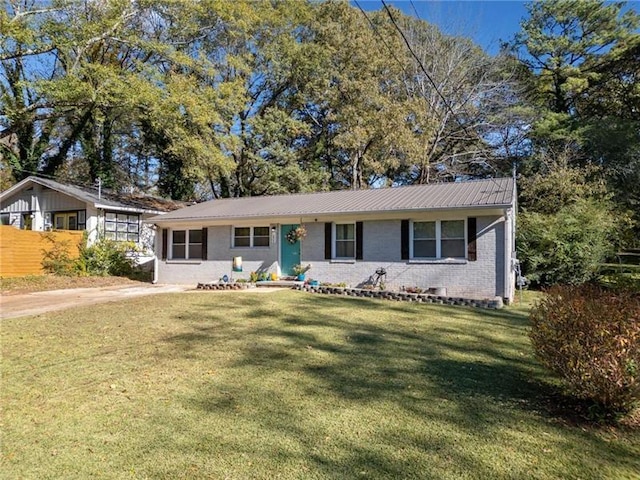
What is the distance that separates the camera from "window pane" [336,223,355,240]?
1370 centimetres

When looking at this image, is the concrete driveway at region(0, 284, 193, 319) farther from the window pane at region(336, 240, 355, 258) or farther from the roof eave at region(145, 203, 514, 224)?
the window pane at region(336, 240, 355, 258)

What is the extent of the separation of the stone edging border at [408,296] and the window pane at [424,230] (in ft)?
6.68

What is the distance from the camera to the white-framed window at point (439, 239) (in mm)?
11945

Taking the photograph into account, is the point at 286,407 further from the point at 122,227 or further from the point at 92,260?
the point at 122,227

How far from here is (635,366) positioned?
134 inches

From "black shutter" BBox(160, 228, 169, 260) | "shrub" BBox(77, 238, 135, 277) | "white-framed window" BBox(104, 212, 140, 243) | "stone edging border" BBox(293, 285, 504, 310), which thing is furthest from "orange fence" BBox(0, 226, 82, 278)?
"stone edging border" BBox(293, 285, 504, 310)

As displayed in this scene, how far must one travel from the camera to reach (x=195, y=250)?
16.2m

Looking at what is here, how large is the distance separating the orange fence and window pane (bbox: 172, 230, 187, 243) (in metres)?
4.44

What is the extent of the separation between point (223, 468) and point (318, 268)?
11.0 meters

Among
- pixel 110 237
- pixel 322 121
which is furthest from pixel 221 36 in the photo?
pixel 110 237

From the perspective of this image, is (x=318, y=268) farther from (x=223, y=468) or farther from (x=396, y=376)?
(x=223, y=468)

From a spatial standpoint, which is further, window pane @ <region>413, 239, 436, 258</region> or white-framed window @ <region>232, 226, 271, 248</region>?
white-framed window @ <region>232, 226, 271, 248</region>

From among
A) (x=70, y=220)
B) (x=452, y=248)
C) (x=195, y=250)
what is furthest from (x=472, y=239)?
(x=70, y=220)

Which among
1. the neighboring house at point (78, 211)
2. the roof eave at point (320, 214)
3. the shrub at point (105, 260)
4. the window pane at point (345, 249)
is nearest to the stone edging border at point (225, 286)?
the roof eave at point (320, 214)
